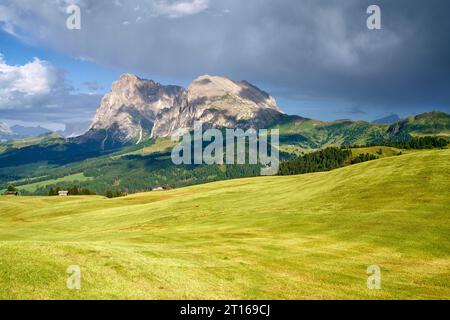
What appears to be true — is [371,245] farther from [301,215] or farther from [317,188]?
[317,188]

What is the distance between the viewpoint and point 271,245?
47.6 m

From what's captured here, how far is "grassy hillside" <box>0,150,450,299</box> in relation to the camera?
28.1 meters

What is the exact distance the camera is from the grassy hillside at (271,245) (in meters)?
28.1

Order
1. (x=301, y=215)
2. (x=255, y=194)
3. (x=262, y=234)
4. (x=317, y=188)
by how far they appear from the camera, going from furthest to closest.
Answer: (x=255, y=194)
(x=317, y=188)
(x=301, y=215)
(x=262, y=234)

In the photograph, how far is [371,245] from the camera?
157 feet

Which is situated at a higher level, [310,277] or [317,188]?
[317,188]

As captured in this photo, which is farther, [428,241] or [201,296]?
[428,241]
